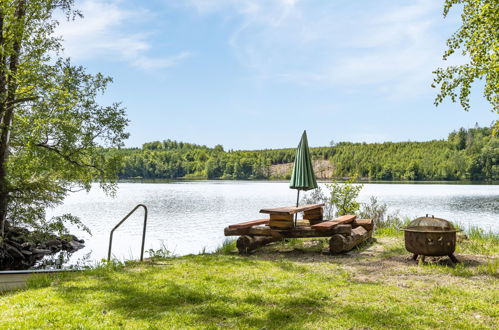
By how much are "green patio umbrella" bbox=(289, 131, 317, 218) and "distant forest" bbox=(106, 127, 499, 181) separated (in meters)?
82.1

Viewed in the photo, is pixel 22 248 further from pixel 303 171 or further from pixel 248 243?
pixel 303 171

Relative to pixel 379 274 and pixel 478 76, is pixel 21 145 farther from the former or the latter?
pixel 478 76

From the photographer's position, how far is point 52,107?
13500 millimetres

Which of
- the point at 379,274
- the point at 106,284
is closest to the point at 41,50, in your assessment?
the point at 106,284

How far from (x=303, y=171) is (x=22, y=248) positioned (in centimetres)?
1217

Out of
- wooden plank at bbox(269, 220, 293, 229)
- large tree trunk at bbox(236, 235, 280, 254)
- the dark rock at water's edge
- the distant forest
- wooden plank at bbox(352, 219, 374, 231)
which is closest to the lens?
large tree trunk at bbox(236, 235, 280, 254)

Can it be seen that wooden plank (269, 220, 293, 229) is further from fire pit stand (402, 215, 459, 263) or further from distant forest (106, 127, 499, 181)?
distant forest (106, 127, 499, 181)

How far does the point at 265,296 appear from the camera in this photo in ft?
19.4

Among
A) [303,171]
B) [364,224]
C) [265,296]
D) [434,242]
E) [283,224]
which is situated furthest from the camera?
[303,171]

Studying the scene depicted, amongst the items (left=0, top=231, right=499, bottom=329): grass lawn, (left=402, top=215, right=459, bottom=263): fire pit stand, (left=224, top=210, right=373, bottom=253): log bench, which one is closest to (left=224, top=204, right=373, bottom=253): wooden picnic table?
(left=224, top=210, right=373, bottom=253): log bench

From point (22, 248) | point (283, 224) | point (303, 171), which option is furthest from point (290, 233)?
point (22, 248)

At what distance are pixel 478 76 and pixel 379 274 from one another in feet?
25.7

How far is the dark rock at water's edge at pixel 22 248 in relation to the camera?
14.6 metres

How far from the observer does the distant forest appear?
102 metres
